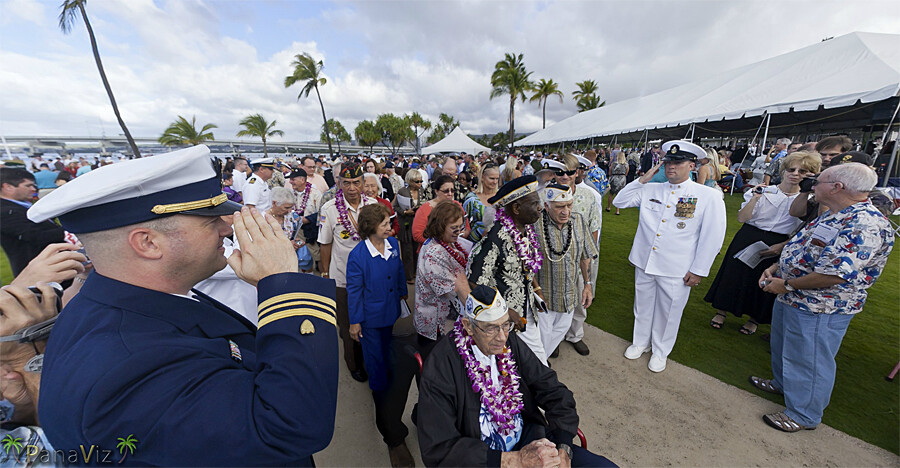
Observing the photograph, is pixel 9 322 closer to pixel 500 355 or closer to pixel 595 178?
pixel 500 355

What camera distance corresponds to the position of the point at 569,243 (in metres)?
3.23

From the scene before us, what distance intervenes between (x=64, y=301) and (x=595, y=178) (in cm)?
764

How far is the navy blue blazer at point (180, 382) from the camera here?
79 centimetres

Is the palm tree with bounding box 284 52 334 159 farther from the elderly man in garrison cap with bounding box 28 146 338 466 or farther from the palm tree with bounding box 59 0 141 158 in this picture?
the elderly man in garrison cap with bounding box 28 146 338 466

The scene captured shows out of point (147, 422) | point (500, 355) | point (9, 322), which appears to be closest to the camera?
point (147, 422)

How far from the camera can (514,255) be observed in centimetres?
281

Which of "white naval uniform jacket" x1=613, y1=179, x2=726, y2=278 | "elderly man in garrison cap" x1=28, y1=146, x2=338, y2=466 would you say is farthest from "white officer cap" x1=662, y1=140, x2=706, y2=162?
"elderly man in garrison cap" x1=28, y1=146, x2=338, y2=466

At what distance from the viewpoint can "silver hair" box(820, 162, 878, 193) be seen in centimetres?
237

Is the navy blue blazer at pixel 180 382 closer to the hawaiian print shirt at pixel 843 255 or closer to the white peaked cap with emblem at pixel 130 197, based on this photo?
the white peaked cap with emblem at pixel 130 197

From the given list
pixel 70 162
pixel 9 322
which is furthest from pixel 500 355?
pixel 70 162

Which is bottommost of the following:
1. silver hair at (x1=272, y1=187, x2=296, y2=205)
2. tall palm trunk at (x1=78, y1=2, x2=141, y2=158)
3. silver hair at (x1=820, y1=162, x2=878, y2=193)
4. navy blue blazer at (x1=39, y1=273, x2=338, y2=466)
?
navy blue blazer at (x1=39, y1=273, x2=338, y2=466)

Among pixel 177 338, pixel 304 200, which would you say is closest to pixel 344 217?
pixel 304 200

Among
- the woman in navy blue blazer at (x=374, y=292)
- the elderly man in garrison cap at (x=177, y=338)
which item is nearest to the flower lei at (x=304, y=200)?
the woman in navy blue blazer at (x=374, y=292)

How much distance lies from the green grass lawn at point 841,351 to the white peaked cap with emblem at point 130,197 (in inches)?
175
